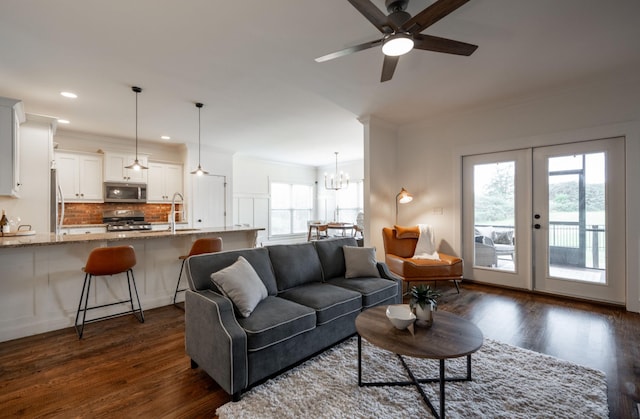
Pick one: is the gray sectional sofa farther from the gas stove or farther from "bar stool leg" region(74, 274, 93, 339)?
the gas stove

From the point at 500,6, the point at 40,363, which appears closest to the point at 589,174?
the point at 500,6

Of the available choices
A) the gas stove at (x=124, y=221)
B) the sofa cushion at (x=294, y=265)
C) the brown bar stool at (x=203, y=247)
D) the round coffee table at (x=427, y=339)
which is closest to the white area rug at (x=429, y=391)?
the round coffee table at (x=427, y=339)

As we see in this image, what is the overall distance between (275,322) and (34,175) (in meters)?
4.80

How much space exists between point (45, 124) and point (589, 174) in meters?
7.81

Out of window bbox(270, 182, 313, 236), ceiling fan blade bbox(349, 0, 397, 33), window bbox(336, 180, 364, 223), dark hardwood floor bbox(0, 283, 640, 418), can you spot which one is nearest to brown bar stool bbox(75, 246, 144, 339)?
dark hardwood floor bbox(0, 283, 640, 418)

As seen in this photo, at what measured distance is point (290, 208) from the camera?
9.14 m

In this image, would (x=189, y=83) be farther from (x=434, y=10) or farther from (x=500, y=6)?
(x=500, y=6)

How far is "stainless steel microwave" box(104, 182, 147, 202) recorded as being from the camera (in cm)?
554

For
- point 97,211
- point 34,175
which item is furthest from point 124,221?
point 34,175

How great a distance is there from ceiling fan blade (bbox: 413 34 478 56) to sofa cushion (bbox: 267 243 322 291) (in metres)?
2.11

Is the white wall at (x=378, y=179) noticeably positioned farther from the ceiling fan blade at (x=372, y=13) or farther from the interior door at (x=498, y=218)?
the ceiling fan blade at (x=372, y=13)

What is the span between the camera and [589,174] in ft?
11.9

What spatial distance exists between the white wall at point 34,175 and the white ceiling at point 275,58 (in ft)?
0.92

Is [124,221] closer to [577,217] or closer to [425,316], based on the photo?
[425,316]
